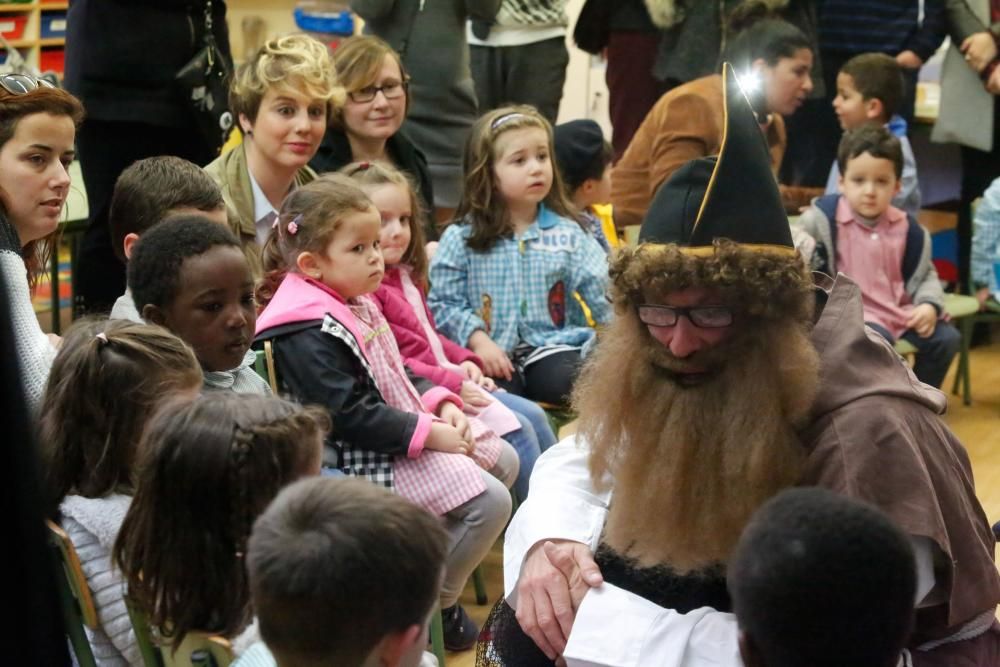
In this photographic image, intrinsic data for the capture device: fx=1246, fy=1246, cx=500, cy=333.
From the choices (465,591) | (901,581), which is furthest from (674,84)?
(901,581)

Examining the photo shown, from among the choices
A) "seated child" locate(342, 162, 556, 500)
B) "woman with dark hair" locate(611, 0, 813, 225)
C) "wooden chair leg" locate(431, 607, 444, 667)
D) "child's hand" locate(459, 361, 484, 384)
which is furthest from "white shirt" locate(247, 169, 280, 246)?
"woman with dark hair" locate(611, 0, 813, 225)

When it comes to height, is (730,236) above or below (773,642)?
above

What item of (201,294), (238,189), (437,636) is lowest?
(437,636)

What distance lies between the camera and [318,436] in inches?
75.3

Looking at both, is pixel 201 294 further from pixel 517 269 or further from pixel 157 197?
pixel 517 269

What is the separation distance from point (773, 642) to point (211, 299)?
1.49m

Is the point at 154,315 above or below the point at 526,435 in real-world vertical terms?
above

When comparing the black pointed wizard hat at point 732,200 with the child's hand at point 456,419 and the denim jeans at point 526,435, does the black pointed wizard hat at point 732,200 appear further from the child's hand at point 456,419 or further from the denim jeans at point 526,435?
the denim jeans at point 526,435

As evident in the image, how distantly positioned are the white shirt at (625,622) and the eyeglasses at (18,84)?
147 centimetres

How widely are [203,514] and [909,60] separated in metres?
5.01

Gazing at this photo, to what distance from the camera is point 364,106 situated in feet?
12.6

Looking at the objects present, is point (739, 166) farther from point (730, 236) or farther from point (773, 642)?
point (773, 642)

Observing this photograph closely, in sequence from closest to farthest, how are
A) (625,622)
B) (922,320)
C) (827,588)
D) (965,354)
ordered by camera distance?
1. (827,588)
2. (625,622)
3. (922,320)
4. (965,354)

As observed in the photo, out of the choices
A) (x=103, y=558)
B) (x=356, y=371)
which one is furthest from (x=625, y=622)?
(x=356, y=371)
